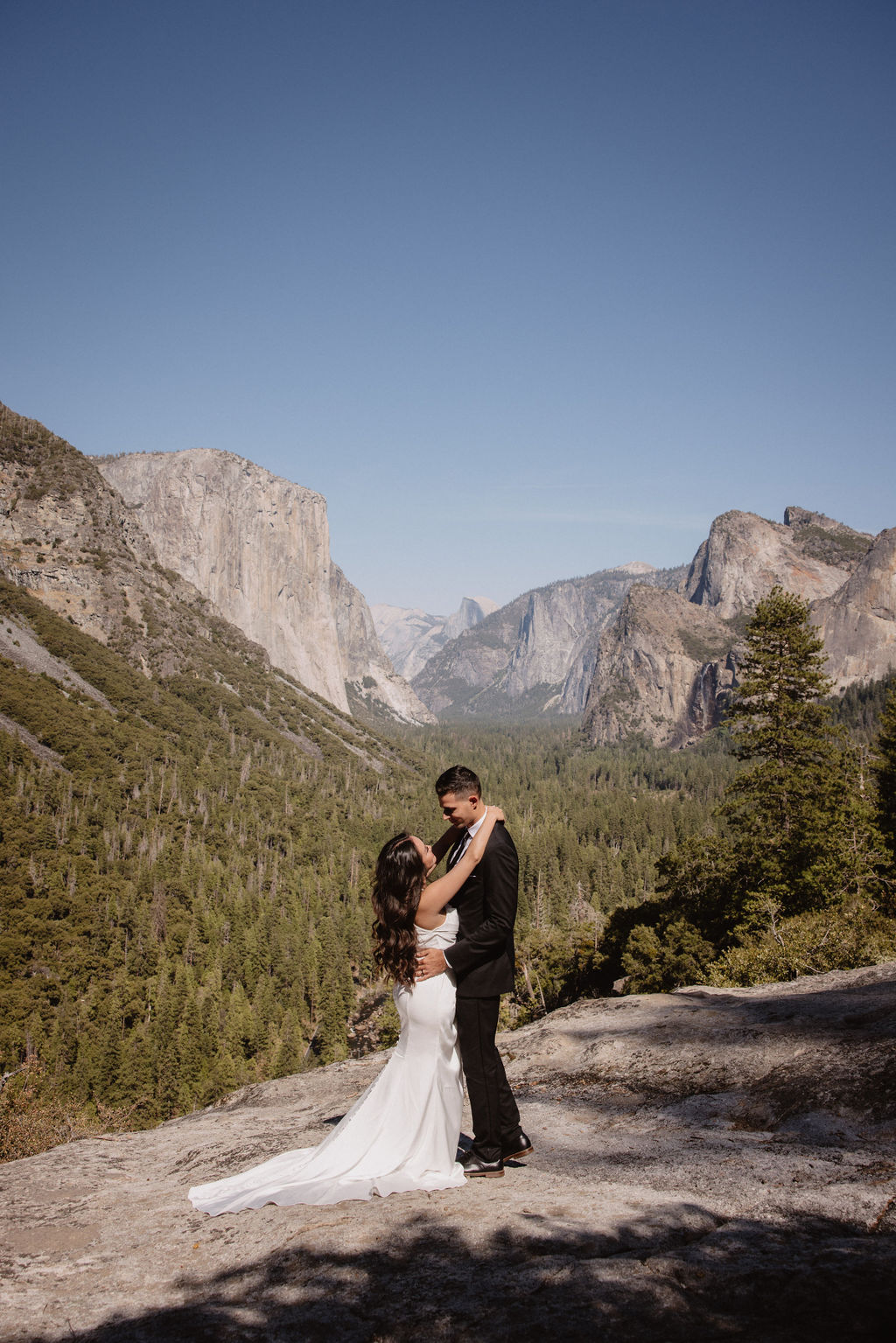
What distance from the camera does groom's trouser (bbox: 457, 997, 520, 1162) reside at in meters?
5.37

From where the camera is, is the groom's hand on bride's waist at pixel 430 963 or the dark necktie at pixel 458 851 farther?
the dark necktie at pixel 458 851

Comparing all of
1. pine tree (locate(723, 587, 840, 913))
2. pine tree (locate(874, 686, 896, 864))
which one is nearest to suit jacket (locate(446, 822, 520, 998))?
pine tree (locate(723, 587, 840, 913))

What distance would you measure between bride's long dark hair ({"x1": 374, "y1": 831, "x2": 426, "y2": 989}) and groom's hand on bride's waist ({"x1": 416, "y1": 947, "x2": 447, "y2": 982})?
0.20ft

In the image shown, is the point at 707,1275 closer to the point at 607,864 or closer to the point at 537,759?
the point at 607,864

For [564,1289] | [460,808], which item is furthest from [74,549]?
[564,1289]

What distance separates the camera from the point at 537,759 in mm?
198625

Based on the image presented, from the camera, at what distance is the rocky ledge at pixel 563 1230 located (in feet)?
11.0

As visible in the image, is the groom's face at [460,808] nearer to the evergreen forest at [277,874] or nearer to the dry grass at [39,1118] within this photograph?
the dry grass at [39,1118]

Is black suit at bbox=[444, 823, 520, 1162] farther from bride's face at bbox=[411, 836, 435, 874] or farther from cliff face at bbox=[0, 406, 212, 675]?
cliff face at bbox=[0, 406, 212, 675]

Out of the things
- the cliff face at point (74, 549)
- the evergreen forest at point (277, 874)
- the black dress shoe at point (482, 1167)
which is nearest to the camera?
the black dress shoe at point (482, 1167)

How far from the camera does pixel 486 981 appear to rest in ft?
17.6

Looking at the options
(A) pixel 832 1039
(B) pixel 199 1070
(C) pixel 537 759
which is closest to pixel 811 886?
(A) pixel 832 1039

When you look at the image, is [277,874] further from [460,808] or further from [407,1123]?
[460,808]

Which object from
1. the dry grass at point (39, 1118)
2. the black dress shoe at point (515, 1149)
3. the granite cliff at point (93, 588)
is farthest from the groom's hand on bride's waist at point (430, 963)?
the granite cliff at point (93, 588)
